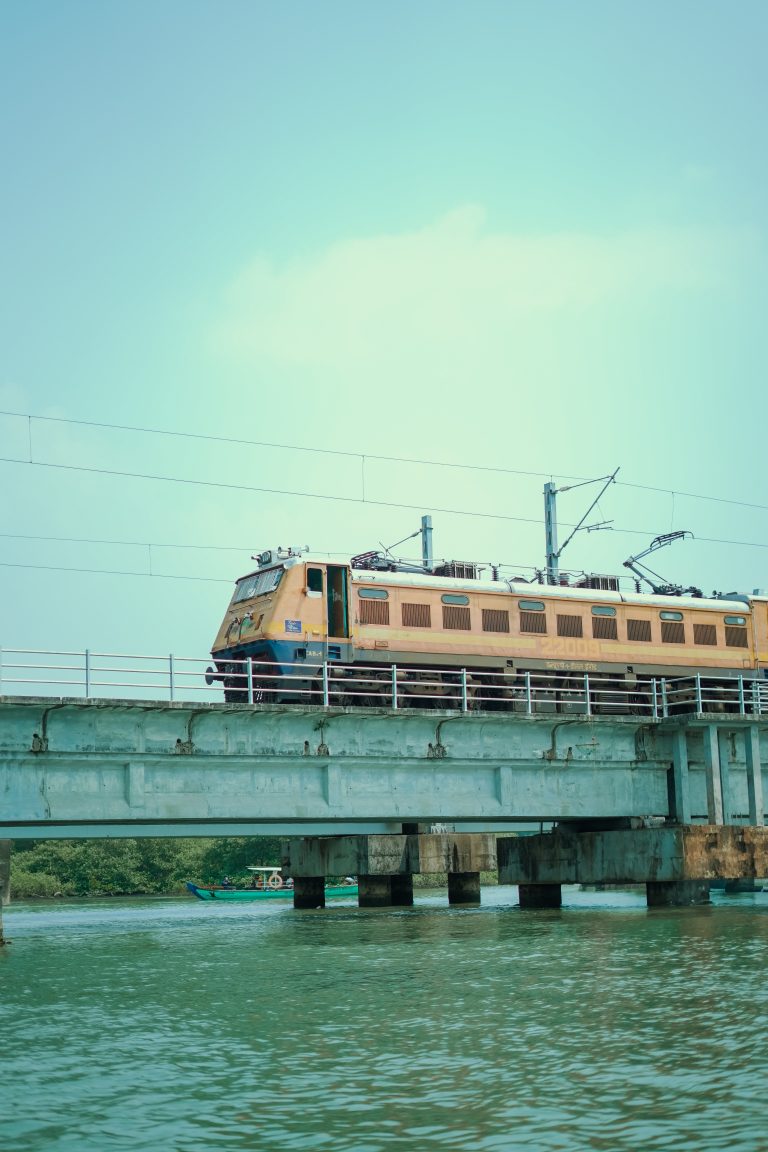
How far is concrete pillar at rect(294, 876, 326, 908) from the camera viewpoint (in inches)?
2373

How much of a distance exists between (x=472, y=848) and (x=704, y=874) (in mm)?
20621

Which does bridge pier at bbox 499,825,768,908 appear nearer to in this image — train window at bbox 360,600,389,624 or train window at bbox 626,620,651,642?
train window at bbox 626,620,651,642

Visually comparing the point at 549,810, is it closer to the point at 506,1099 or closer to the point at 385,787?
the point at 385,787

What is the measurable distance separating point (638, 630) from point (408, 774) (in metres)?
12.0

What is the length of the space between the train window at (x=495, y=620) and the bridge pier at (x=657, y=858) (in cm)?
691

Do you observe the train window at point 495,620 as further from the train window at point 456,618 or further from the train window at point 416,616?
the train window at point 416,616

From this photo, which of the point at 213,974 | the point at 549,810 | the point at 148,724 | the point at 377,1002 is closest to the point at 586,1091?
the point at 377,1002

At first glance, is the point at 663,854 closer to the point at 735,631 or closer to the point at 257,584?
the point at 735,631

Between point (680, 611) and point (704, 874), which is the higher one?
point (680, 611)

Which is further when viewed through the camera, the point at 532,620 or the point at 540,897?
the point at 540,897

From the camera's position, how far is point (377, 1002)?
20.9 metres

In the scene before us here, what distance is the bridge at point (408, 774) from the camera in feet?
99.6

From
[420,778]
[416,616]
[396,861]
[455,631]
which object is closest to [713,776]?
[455,631]

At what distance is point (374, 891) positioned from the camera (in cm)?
5803
